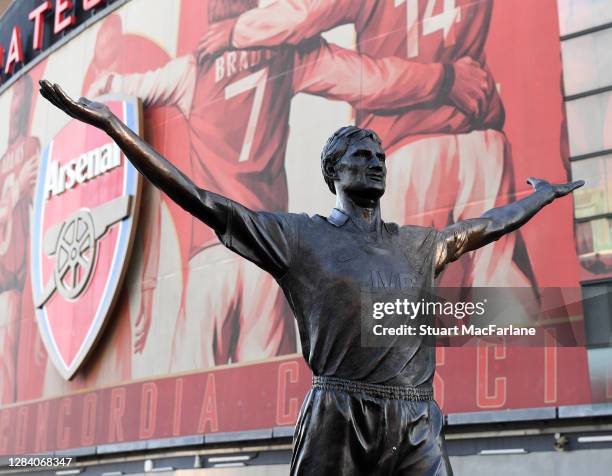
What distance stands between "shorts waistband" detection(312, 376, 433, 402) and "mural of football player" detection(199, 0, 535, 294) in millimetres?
10358

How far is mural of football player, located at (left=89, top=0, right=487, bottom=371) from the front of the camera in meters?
16.5

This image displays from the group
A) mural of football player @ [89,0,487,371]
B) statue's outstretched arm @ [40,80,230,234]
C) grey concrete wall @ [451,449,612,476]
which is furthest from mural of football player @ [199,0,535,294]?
statue's outstretched arm @ [40,80,230,234]

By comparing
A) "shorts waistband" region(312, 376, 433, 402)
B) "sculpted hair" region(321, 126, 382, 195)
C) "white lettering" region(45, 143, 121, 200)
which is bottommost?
"shorts waistband" region(312, 376, 433, 402)

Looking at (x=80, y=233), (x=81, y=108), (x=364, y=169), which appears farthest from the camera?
(x=80, y=233)

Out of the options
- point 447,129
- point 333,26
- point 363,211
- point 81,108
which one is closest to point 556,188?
point 363,211

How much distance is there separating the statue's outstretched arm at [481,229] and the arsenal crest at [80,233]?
16.6m

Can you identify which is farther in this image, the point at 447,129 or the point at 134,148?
the point at 447,129

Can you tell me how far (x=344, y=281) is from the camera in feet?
12.1

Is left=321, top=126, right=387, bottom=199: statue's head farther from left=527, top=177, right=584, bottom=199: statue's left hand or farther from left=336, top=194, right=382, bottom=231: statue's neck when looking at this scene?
left=527, top=177, right=584, bottom=199: statue's left hand

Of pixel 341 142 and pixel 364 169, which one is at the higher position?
pixel 341 142

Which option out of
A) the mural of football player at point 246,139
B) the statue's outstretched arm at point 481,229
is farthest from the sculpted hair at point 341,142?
the mural of football player at point 246,139

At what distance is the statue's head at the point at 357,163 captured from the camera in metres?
3.84

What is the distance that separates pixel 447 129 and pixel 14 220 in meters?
13.5

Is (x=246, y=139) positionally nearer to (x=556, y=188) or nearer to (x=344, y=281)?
Answer: (x=556, y=188)
